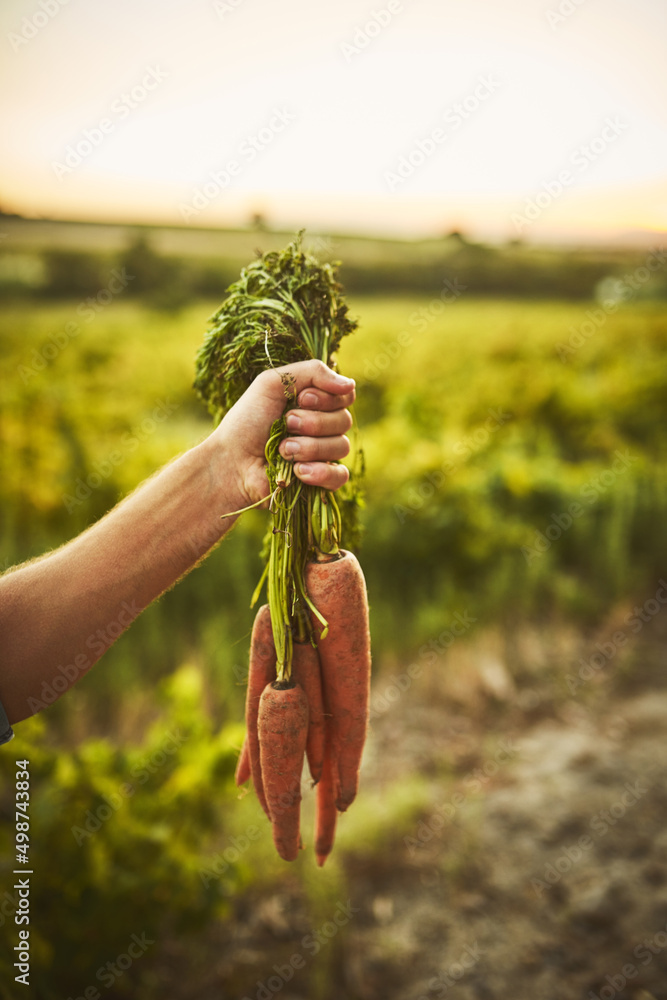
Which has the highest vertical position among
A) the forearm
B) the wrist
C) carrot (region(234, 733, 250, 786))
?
the wrist

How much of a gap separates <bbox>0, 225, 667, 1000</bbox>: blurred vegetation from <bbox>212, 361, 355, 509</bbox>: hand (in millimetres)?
425

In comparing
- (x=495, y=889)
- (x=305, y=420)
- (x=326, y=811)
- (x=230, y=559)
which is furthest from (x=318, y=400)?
(x=230, y=559)

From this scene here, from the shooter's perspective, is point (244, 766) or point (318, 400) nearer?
point (318, 400)

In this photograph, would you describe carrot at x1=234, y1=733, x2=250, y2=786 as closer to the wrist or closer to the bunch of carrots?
the bunch of carrots

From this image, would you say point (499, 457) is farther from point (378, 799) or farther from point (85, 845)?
point (85, 845)

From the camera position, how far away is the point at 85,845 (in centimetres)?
202

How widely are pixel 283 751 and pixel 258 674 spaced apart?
0.65ft

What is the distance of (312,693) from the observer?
1524 millimetres

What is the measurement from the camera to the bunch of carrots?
1.29 m

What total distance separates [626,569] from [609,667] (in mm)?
912

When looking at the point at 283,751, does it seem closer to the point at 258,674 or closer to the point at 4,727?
the point at 258,674

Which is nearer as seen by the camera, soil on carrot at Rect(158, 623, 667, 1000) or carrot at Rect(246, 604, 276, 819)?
carrot at Rect(246, 604, 276, 819)

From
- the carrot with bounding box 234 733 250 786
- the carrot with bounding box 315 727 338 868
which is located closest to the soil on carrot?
the carrot with bounding box 315 727 338 868

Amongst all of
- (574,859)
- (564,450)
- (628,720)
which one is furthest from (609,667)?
(564,450)
